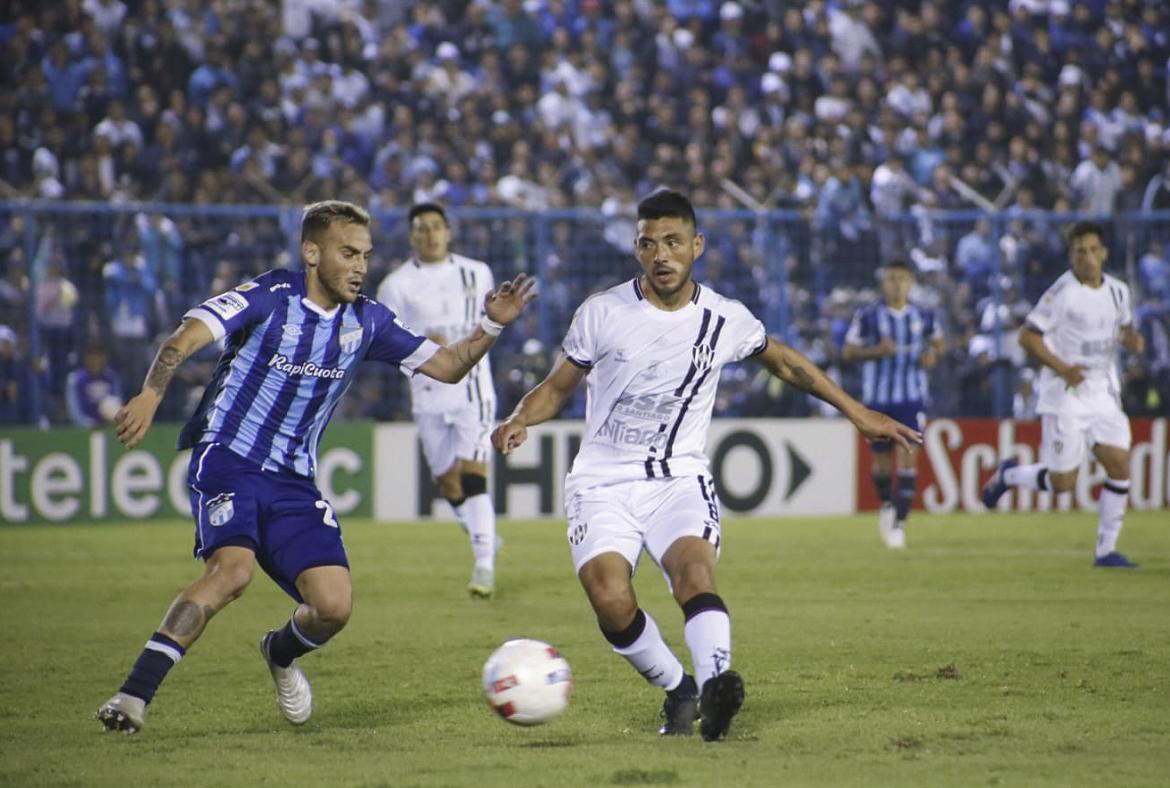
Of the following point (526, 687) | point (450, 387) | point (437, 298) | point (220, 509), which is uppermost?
point (437, 298)

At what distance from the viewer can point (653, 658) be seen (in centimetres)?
632

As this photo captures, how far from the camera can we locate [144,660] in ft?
20.2

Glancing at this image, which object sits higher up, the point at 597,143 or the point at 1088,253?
the point at 597,143

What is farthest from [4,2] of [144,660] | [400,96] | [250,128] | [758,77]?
[144,660]

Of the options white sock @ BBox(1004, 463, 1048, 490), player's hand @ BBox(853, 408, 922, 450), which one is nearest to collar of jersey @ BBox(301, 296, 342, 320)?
player's hand @ BBox(853, 408, 922, 450)

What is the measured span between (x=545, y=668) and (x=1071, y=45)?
21093 mm

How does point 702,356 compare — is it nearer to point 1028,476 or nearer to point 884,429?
point 884,429

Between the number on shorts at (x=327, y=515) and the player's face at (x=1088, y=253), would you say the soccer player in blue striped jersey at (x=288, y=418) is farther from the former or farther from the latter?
the player's face at (x=1088, y=253)

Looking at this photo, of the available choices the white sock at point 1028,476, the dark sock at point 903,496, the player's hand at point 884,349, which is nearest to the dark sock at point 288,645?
the white sock at point 1028,476

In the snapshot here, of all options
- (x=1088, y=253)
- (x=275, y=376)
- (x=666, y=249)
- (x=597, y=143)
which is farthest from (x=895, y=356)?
(x=275, y=376)

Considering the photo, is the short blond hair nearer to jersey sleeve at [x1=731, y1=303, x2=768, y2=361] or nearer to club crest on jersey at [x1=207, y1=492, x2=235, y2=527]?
club crest on jersey at [x1=207, y1=492, x2=235, y2=527]

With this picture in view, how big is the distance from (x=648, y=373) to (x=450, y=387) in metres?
5.17

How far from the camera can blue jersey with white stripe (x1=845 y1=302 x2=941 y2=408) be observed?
15336 millimetres

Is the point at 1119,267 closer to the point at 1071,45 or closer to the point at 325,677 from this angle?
the point at 1071,45
